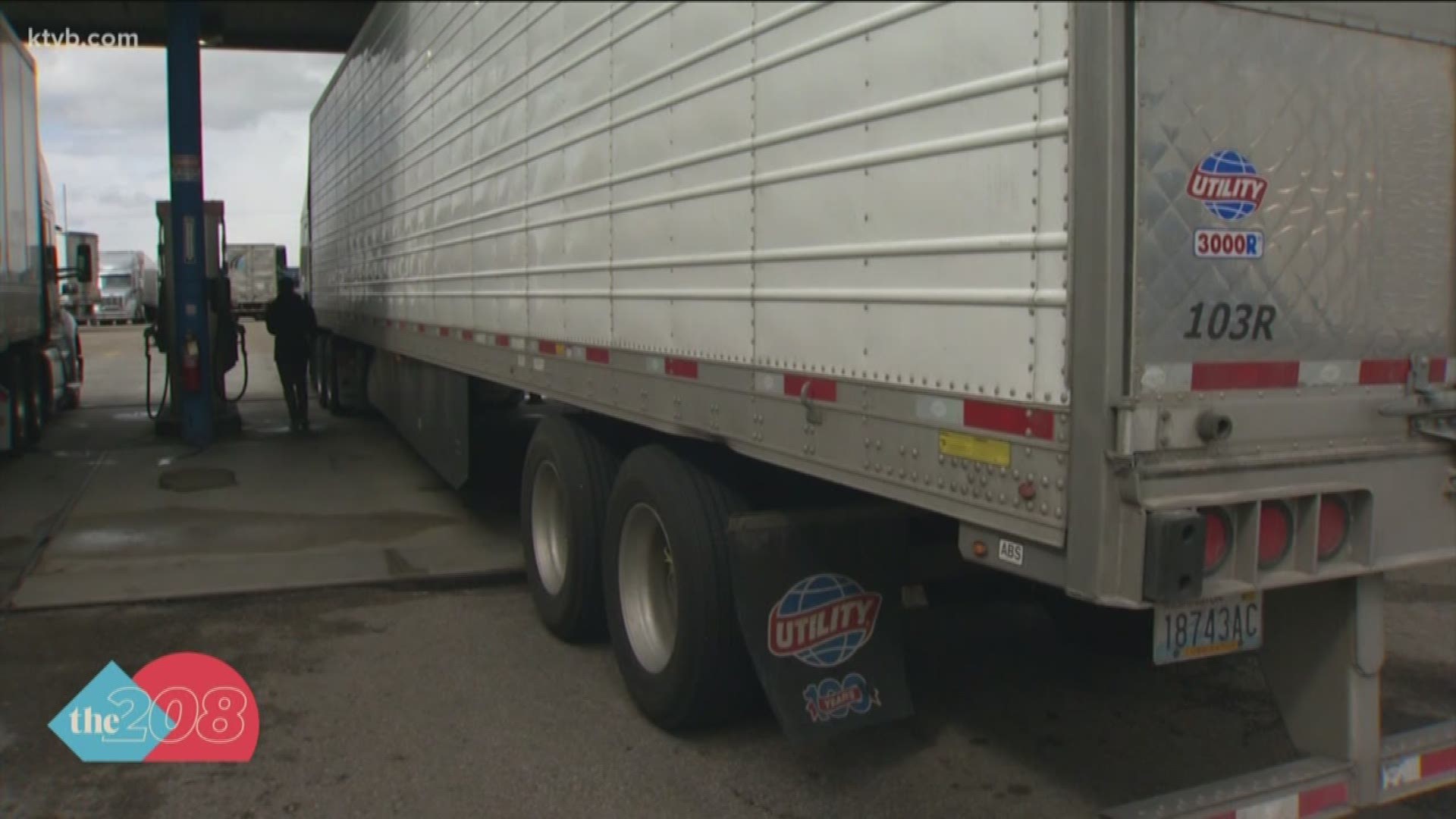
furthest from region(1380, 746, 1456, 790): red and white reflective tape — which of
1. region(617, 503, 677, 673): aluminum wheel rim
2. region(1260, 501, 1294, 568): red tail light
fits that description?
region(617, 503, 677, 673): aluminum wheel rim

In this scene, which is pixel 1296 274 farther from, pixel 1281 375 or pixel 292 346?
pixel 292 346

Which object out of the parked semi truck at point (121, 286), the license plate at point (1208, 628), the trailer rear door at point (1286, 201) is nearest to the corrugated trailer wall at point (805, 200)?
the trailer rear door at point (1286, 201)

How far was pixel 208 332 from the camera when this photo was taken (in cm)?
1268

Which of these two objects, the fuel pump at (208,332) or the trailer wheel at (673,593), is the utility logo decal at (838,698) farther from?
the fuel pump at (208,332)

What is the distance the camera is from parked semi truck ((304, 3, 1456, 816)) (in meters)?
2.66

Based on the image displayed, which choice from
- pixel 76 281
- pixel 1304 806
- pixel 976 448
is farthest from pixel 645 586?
pixel 76 281

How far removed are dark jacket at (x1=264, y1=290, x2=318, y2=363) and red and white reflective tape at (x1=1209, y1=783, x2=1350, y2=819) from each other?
12.9m

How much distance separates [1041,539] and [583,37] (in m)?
3.65

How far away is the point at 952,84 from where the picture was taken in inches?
116

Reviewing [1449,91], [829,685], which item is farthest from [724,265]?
[1449,91]

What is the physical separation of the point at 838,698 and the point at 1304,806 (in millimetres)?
1572

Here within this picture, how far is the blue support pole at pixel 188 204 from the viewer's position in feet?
40.4

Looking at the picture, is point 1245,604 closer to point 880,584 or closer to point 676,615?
point 880,584

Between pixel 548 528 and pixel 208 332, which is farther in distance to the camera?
pixel 208 332
